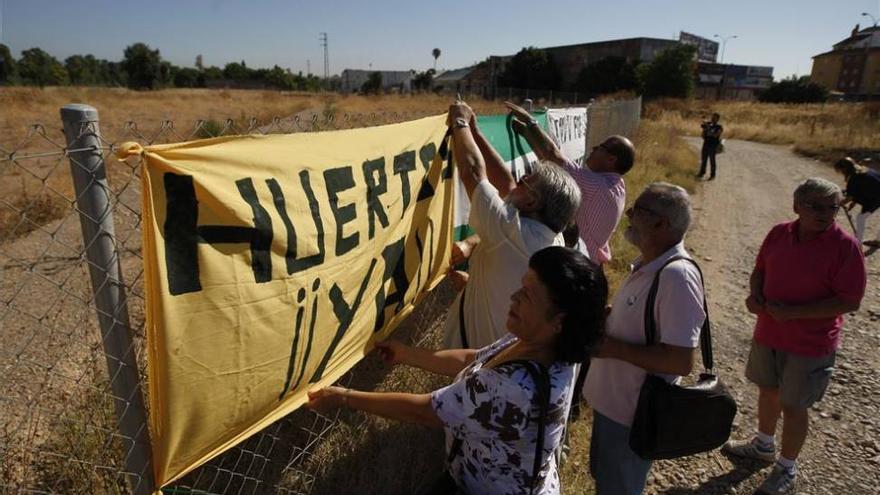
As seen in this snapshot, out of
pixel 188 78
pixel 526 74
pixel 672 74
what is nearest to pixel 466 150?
pixel 672 74

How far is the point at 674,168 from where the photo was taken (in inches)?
551

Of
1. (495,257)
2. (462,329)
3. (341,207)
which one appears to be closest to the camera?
(341,207)

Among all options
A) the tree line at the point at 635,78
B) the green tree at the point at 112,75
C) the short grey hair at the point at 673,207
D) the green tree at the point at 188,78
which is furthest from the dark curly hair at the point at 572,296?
the green tree at the point at 188,78

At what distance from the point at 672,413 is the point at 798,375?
132cm

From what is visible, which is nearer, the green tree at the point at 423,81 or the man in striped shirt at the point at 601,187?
the man in striped shirt at the point at 601,187

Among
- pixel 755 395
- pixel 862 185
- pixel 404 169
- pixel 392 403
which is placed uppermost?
pixel 404 169

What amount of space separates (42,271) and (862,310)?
9.40 m

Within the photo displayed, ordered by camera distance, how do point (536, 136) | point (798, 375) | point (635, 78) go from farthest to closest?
point (635, 78) < point (536, 136) < point (798, 375)

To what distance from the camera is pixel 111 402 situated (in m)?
2.89

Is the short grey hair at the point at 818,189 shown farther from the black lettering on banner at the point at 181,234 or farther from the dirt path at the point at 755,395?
the black lettering on banner at the point at 181,234

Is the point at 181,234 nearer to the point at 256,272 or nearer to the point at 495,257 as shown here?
the point at 256,272

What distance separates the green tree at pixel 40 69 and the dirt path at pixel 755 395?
6927cm

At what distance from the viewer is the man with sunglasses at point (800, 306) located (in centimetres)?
276

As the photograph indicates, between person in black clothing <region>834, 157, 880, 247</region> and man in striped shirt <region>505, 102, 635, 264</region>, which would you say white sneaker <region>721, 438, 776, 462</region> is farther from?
person in black clothing <region>834, 157, 880, 247</region>
